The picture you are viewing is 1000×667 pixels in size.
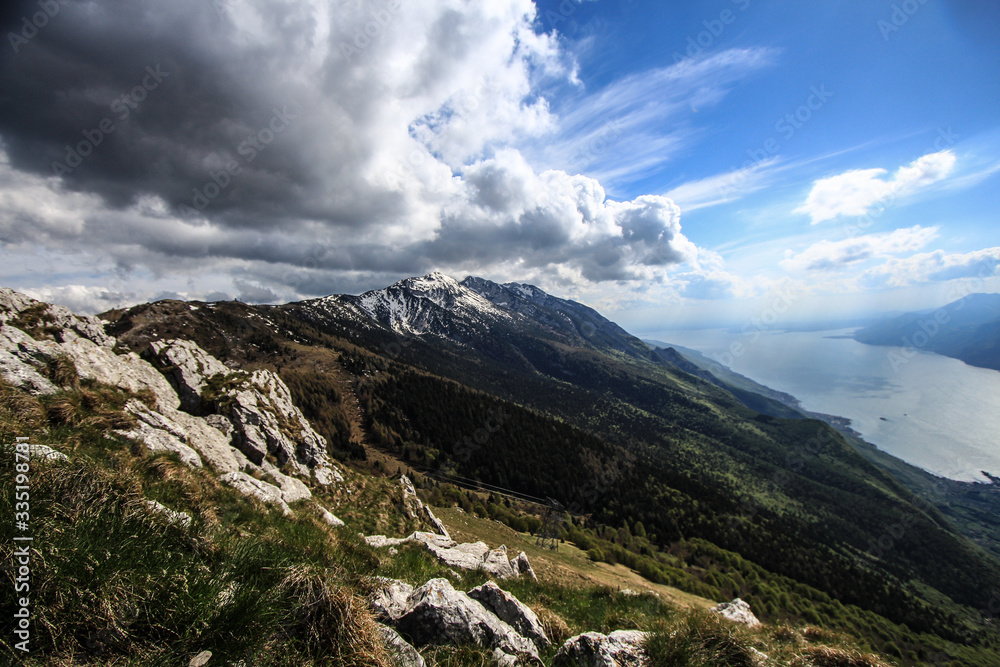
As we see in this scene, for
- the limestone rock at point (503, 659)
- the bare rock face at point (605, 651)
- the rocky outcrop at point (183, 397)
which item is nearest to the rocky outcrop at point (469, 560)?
the rocky outcrop at point (183, 397)

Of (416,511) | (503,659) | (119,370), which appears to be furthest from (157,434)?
(416,511)

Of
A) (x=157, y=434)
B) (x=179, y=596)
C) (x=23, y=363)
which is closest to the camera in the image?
(x=179, y=596)

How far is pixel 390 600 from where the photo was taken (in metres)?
6.37

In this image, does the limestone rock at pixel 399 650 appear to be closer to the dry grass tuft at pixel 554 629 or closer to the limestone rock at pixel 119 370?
the dry grass tuft at pixel 554 629

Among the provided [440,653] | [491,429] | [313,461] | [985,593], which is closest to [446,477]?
[491,429]

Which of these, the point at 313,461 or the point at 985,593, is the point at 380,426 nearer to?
the point at 313,461

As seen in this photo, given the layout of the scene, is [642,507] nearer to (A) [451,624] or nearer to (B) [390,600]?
(A) [451,624]

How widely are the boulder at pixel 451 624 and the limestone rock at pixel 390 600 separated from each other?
0.14 m

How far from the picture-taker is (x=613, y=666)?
18.0 feet

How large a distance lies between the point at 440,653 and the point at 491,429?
135232mm

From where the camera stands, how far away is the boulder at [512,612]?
757cm

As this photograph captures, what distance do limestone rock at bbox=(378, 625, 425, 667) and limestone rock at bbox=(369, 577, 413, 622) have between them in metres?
0.84

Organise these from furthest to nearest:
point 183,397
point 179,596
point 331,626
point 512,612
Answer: point 183,397, point 512,612, point 331,626, point 179,596

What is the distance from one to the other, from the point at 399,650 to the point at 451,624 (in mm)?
1906
